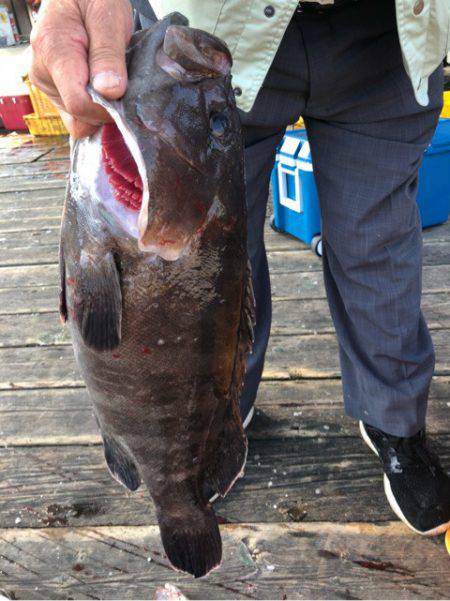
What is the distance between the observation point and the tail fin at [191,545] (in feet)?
4.50

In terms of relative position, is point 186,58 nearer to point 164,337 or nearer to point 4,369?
point 164,337

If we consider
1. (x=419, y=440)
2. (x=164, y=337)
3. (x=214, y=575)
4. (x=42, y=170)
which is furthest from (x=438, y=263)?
(x=42, y=170)

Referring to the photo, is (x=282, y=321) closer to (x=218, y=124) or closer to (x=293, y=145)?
(x=293, y=145)

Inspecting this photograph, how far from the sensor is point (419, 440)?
2119mm

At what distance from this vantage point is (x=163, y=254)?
1045 millimetres

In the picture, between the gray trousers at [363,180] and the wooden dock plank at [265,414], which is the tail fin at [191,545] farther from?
the wooden dock plank at [265,414]

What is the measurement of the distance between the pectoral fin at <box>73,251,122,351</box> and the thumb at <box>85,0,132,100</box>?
30 cm

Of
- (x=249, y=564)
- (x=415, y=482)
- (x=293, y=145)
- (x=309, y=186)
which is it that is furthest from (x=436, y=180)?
(x=249, y=564)

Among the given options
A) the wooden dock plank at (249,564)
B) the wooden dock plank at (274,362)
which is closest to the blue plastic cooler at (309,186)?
the wooden dock plank at (274,362)

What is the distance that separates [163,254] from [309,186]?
2.81 meters

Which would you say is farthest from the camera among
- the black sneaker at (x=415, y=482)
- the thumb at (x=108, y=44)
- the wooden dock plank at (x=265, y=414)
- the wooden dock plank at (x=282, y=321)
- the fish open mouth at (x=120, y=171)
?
the wooden dock plank at (x=282, y=321)

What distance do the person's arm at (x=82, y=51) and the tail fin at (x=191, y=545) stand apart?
937 mm

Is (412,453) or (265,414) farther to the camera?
(265,414)

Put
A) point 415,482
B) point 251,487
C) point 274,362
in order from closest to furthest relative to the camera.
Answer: point 415,482 < point 251,487 < point 274,362
